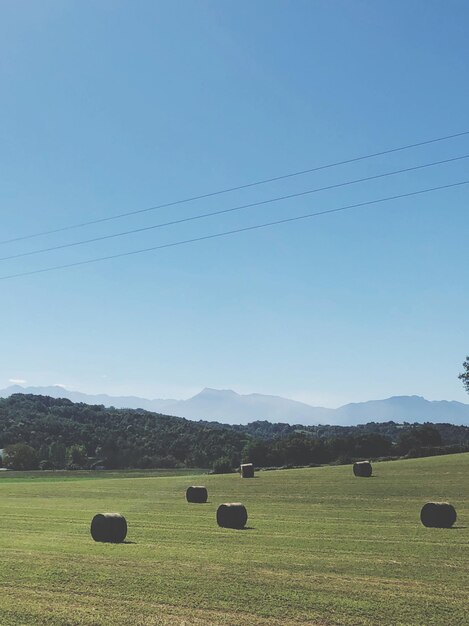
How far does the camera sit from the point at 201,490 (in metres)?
44.4

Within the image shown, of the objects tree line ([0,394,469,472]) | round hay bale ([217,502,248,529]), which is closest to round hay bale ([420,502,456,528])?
round hay bale ([217,502,248,529])

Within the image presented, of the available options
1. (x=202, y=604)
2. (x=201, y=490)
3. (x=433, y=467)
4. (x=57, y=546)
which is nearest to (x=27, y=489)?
(x=201, y=490)

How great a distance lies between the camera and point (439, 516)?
28172 mm

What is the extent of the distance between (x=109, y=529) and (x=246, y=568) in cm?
816

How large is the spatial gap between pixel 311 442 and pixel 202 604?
115002mm

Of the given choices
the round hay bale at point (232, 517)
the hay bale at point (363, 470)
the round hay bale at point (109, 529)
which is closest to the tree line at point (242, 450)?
the hay bale at point (363, 470)

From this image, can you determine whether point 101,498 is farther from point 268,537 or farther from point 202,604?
point 202,604

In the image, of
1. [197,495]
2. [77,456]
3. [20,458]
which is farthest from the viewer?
[77,456]

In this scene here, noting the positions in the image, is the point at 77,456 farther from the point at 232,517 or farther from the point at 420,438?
the point at 232,517

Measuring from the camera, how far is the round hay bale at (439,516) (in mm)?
28141

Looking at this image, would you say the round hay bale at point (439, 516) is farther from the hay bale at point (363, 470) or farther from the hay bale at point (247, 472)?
the hay bale at point (247, 472)

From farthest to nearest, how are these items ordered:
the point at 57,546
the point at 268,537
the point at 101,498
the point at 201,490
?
the point at 101,498, the point at 201,490, the point at 268,537, the point at 57,546

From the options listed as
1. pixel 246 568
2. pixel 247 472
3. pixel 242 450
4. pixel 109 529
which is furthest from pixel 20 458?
pixel 246 568

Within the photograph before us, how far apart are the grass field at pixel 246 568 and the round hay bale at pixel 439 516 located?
0.56 meters
